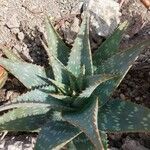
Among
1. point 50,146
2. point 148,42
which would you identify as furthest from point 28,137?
point 148,42

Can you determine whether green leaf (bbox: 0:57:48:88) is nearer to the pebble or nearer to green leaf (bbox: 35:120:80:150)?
green leaf (bbox: 35:120:80:150)

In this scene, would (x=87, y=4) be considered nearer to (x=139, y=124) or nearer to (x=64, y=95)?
(x=64, y=95)

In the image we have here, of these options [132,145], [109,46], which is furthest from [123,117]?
[109,46]

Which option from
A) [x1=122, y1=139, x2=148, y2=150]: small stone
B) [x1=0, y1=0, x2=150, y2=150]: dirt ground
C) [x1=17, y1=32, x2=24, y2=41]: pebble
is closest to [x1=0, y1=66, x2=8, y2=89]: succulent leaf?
[x1=0, y1=0, x2=150, y2=150]: dirt ground

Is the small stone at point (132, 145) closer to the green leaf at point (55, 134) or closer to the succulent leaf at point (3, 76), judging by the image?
the green leaf at point (55, 134)

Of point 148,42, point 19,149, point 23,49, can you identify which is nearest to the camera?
point 148,42

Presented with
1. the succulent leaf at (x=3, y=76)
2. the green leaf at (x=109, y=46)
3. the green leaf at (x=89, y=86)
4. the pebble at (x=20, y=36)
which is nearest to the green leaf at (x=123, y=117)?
the green leaf at (x=89, y=86)
